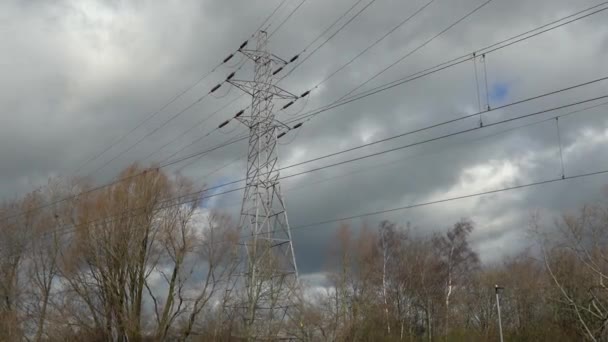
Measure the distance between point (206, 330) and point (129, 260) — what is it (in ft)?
22.6

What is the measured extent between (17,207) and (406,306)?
1631 inches

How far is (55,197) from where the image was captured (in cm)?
4612

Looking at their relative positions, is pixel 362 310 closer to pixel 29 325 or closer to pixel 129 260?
pixel 129 260

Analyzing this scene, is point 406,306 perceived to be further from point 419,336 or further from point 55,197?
point 55,197

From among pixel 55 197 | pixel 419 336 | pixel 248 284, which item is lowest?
pixel 419 336

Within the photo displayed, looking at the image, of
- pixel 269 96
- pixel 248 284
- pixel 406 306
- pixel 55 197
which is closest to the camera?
pixel 269 96

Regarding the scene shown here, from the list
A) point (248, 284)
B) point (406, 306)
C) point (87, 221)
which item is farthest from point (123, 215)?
point (406, 306)

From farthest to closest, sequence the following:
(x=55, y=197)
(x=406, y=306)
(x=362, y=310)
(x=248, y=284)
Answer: (x=406, y=306), (x=362, y=310), (x=55, y=197), (x=248, y=284)

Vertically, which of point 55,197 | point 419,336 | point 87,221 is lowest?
point 419,336

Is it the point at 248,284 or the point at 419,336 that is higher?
the point at 248,284

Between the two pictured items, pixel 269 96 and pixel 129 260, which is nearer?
pixel 269 96

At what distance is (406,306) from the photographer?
2601 inches

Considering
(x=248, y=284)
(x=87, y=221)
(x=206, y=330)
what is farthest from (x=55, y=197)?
(x=248, y=284)

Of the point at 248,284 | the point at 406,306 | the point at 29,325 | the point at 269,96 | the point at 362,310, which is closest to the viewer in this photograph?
the point at 269,96
